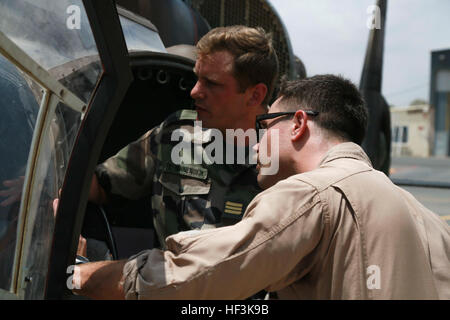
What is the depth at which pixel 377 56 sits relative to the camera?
3.10 m

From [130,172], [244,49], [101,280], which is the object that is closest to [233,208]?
[130,172]

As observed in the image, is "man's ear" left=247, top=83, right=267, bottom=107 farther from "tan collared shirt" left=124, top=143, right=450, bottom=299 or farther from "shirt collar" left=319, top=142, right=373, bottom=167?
"tan collared shirt" left=124, top=143, right=450, bottom=299

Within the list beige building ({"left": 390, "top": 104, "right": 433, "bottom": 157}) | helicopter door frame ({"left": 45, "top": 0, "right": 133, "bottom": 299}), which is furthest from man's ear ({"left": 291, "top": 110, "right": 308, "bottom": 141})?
beige building ({"left": 390, "top": 104, "right": 433, "bottom": 157})

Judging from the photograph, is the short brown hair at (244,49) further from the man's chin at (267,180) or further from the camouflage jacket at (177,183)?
the man's chin at (267,180)

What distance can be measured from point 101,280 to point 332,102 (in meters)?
0.81

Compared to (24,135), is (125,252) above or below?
below

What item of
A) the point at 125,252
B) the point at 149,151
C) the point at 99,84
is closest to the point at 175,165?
the point at 149,151

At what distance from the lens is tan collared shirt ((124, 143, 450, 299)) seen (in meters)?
1.00

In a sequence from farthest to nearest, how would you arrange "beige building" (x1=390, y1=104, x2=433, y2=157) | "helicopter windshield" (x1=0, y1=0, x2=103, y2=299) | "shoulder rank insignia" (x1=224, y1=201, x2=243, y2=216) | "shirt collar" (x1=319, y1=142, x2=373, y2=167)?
"beige building" (x1=390, y1=104, x2=433, y2=157), "shoulder rank insignia" (x1=224, y1=201, x2=243, y2=216), "shirt collar" (x1=319, y1=142, x2=373, y2=167), "helicopter windshield" (x1=0, y1=0, x2=103, y2=299)

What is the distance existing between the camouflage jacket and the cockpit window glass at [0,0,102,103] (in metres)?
0.91

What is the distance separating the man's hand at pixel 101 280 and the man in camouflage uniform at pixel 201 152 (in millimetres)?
819

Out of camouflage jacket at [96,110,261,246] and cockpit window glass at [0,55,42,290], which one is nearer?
cockpit window glass at [0,55,42,290]

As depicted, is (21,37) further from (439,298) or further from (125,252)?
(125,252)

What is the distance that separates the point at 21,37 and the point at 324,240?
0.83 m
